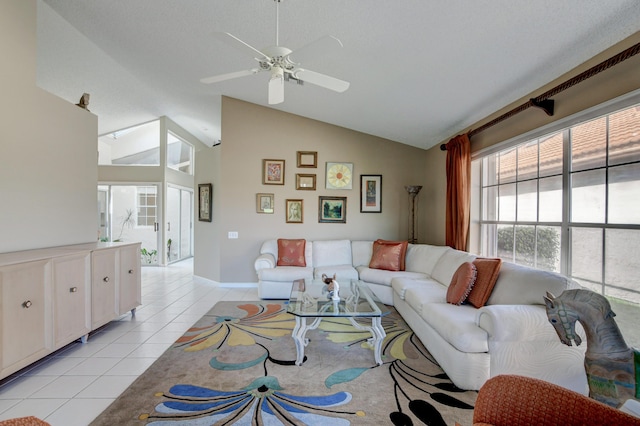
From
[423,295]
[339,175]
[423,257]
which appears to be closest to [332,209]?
[339,175]

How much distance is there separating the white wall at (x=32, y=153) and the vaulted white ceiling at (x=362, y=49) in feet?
3.20

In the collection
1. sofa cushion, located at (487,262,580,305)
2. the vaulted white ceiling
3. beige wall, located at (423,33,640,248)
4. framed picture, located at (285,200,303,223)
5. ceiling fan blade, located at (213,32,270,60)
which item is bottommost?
sofa cushion, located at (487,262,580,305)

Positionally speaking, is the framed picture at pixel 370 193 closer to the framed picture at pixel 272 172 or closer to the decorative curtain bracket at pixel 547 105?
the framed picture at pixel 272 172

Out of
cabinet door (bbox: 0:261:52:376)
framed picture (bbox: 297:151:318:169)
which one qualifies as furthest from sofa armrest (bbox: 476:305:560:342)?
framed picture (bbox: 297:151:318:169)

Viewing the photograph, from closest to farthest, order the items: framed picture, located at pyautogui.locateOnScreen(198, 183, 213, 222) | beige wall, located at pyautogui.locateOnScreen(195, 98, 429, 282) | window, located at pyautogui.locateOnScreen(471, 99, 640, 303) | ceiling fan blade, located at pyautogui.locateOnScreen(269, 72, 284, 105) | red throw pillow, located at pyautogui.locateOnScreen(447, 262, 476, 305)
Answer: window, located at pyautogui.locateOnScreen(471, 99, 640, 303) → ceiling fan blade, located at pyautogui.locateOnScreen(269, 72, 284, 105) → red throw pillow, located at pyautogui.locateOnScreen(447, 262, 476, 305) → beige wall, located at pyautogui.locateOnScreen(195, 98, 429, 282) → framed picture, located at pyautogui.locateOnScreen(198, 183, 213, 222)

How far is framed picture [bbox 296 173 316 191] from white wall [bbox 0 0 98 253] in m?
3.00

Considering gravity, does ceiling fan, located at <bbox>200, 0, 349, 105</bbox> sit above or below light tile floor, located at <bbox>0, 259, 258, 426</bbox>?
above

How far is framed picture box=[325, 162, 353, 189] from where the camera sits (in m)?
5.03

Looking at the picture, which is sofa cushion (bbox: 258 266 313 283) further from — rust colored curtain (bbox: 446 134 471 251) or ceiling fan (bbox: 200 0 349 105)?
ceiling fan (bbox: 200 0 349 105)

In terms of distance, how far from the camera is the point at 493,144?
10.5 ft

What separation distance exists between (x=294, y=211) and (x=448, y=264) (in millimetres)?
2714

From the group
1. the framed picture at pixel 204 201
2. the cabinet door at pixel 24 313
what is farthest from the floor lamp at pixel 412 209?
the cabinet door at pixel 24 313

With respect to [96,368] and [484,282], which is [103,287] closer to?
[96,368]

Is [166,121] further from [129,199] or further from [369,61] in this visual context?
[369,61]
